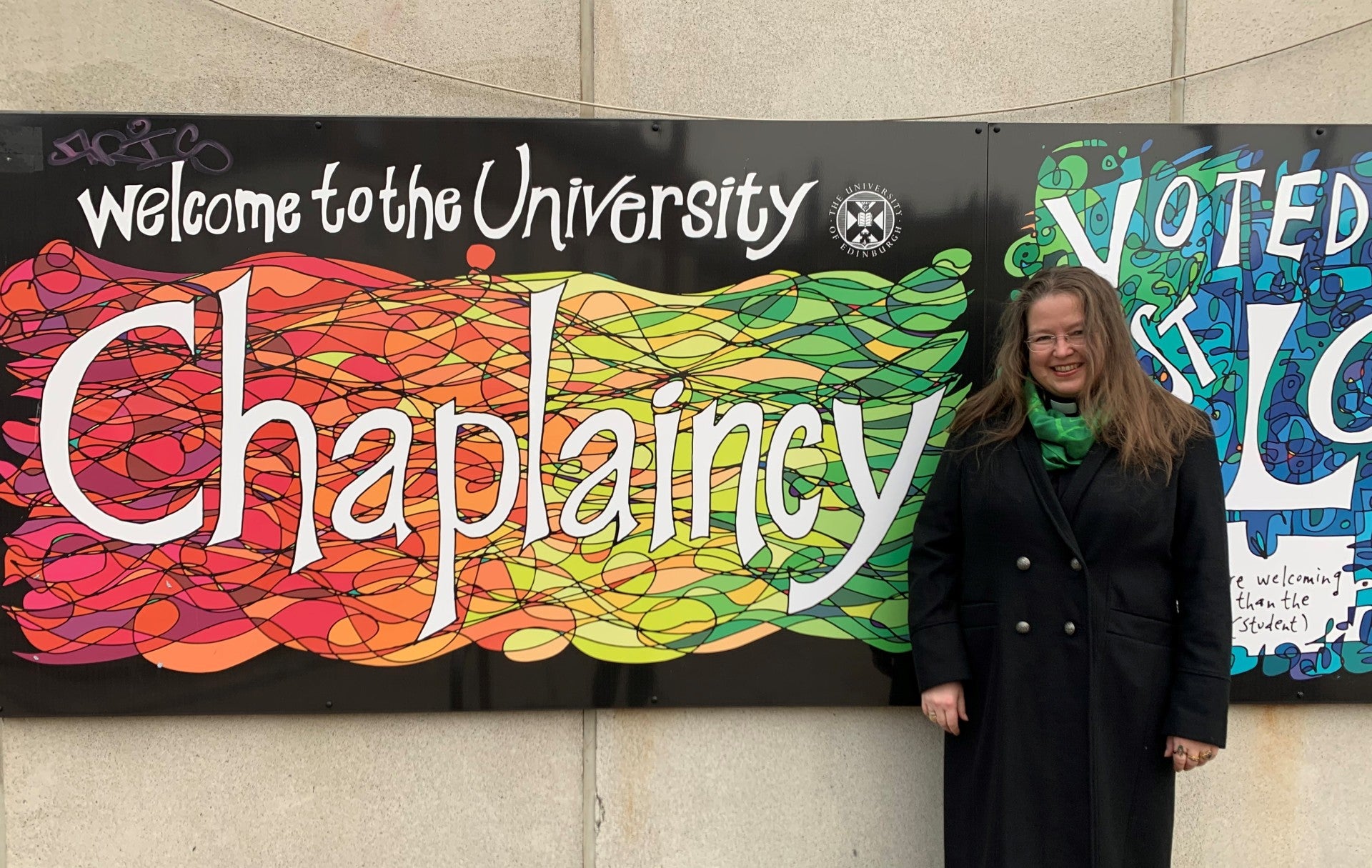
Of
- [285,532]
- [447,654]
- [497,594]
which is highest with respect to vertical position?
[285,532]

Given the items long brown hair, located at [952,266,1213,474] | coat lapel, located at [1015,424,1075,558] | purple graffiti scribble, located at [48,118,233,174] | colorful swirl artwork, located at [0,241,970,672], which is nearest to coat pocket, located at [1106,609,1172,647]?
coat lapel, located at [1015,424,1075,558]

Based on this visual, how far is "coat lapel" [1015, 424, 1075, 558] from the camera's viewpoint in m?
2.29

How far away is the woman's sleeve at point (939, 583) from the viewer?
2.46m

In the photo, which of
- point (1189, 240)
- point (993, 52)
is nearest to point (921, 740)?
point (1189, 240)

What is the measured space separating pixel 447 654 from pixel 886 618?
1345mm

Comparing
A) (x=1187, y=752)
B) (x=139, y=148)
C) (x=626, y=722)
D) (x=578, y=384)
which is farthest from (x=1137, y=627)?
(x=139, y=148)

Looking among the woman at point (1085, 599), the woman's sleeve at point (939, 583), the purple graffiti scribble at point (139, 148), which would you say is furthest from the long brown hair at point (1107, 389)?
the purple graffiti scribble at point (139, 148)

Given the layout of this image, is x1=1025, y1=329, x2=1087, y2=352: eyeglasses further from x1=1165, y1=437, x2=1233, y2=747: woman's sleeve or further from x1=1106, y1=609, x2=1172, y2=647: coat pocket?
x1=1106, y1=609, x2=1172, y2=647: coat pocket

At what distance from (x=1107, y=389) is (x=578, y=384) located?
4.82 feet

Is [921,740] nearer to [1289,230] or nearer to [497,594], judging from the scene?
[497,594]

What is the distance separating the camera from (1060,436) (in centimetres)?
232

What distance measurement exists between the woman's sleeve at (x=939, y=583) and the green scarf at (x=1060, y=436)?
24cm

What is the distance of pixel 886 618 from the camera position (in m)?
2.78

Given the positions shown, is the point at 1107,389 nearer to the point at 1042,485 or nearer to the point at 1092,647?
the point at 1042,485
